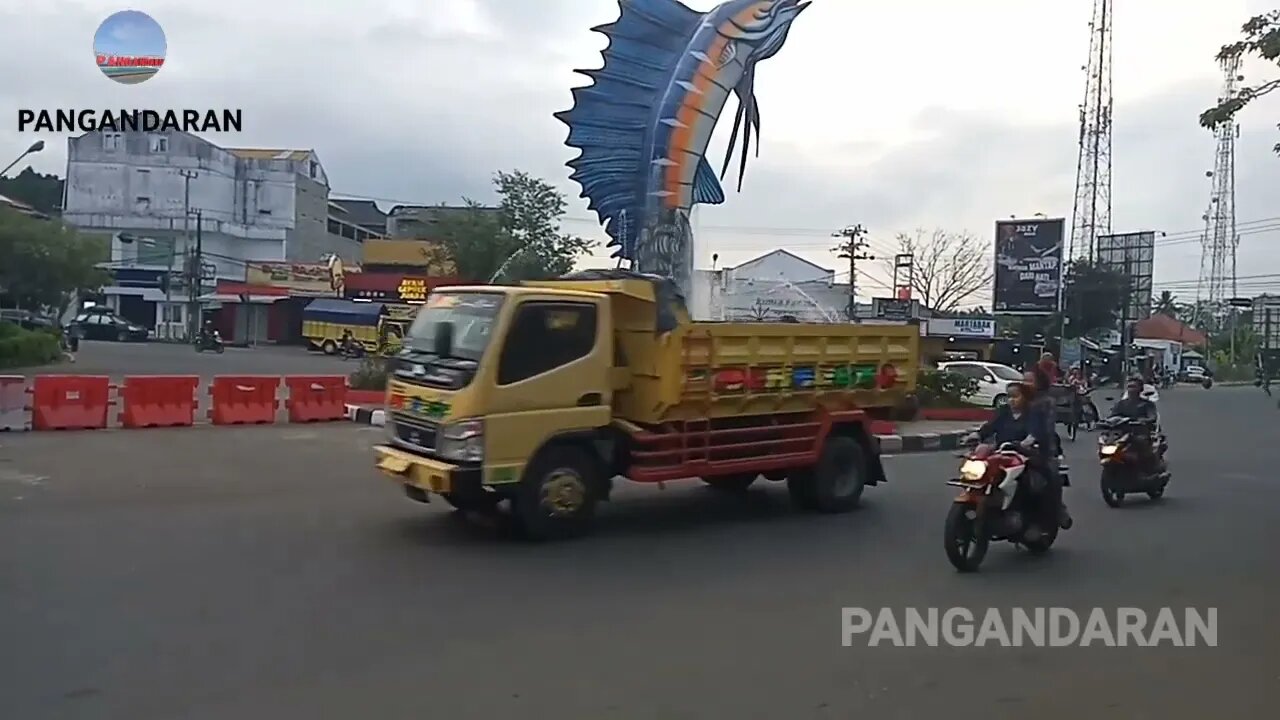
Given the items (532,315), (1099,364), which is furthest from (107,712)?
(1099,364)

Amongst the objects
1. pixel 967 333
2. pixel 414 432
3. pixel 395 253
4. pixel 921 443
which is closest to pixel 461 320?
pixel 414 432

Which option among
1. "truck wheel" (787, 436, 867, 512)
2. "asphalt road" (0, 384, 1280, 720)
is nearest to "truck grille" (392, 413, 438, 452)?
"asphalt road" (0, 384, 1280, 720)

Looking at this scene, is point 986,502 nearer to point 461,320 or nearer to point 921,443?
point 461,320

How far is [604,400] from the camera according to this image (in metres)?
10.1

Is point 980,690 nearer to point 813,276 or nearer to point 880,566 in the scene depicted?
point 880,566

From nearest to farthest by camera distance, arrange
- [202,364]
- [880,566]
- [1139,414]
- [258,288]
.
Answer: [880,566]
[1139,414]
[202,364]
[258,288]

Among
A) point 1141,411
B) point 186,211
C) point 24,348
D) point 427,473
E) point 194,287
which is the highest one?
point 186,211

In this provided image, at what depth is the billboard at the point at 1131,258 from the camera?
61656 mm

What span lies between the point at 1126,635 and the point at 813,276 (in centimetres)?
4623

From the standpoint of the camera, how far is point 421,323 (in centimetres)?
1010

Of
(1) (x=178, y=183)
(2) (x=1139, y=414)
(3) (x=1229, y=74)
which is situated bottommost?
(2) (x=1139, y=414)

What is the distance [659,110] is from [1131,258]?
49.3 m

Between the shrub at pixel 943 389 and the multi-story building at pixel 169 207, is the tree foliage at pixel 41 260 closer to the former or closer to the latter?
the multi-story building at pixel 169 207

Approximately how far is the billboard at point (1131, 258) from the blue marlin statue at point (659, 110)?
45928mm
